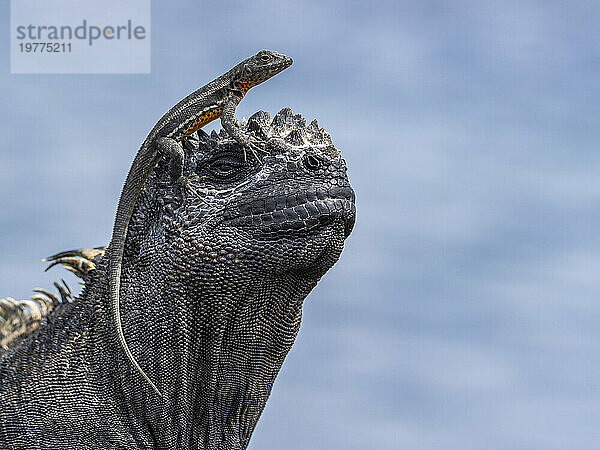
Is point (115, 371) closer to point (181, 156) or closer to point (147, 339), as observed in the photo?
point (147, 339)

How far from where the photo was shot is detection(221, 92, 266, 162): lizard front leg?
8391 millimetres

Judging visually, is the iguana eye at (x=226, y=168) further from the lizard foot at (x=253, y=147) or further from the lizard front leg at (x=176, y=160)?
the lizard front leg at (x=176, y=160)

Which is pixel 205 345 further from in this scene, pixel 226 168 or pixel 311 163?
pixel 311 163

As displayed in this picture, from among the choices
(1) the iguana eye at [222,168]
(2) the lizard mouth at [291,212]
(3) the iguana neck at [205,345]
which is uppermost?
(1) the iguana eye at [222,168]

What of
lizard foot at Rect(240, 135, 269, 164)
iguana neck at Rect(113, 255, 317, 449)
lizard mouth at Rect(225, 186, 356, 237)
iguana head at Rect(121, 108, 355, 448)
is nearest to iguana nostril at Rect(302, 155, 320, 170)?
iguana head at Rect(121, 108, 355, 448)

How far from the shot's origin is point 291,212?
8.05 meters

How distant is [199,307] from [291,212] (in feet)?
3.64

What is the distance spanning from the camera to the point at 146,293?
27.3ft

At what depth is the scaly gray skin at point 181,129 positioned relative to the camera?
839cm

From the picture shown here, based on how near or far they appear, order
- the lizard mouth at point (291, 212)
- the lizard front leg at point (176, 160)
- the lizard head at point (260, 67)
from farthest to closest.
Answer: the lizard head at point (260, 67) → the lizard front leg at point (176, 160) → the lizard mouth at point (291, 212)

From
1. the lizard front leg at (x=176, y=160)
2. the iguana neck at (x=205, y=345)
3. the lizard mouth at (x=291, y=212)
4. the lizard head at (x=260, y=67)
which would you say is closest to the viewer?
the lizard mouth at (x=291, y=212)

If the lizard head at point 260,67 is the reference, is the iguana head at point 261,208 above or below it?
below

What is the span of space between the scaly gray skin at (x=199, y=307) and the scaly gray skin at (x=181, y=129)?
0.09 metres

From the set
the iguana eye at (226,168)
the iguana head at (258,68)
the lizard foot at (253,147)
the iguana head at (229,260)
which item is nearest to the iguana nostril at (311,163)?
the iguana head at (229,260)
